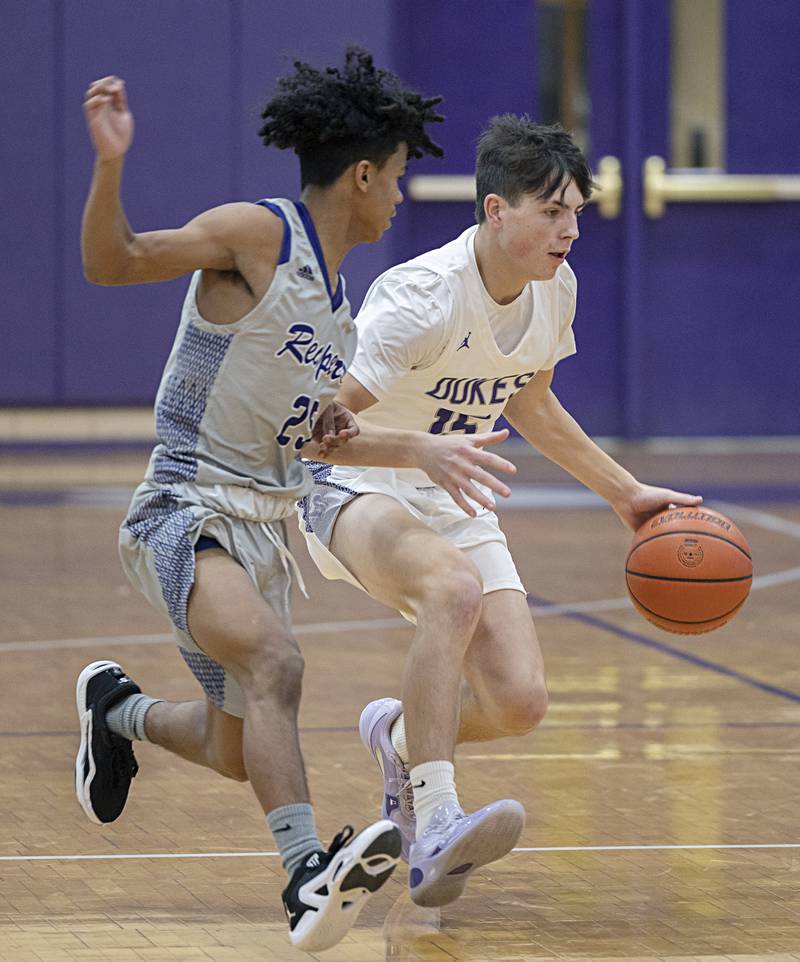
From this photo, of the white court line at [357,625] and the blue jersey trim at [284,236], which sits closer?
the blue jersey trim at [284,236]

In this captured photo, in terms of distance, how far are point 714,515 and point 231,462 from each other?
4.54 feet

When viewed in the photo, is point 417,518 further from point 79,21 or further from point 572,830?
point 79,21

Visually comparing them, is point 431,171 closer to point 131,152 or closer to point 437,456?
point 131,152

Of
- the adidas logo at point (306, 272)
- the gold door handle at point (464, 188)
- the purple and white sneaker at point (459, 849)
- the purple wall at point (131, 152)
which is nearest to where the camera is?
the purple and white sneaker at point (459, 849)

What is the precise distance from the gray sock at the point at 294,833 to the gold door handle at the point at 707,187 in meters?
10.2

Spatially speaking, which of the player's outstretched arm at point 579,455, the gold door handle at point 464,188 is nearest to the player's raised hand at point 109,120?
the player's outstretched arm at point 579,455

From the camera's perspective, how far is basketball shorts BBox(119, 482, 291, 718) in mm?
3324

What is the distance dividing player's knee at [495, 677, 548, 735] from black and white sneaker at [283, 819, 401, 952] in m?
0.77

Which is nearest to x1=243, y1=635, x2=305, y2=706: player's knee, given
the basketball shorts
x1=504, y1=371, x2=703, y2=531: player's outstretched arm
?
the basketball shorts

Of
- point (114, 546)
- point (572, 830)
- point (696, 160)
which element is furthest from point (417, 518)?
point (696, 160)

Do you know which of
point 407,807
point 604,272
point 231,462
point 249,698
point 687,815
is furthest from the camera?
point 604,272

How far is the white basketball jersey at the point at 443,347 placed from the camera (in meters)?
3.87

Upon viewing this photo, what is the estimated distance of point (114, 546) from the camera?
27.9ft

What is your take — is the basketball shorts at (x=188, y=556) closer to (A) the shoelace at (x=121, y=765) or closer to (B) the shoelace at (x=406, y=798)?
(A) the shoelace at (x=121, y=765)
